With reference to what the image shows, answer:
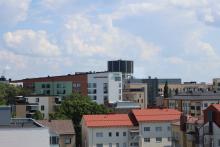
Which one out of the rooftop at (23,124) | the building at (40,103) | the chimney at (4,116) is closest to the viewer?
the rooftop at (23,124)

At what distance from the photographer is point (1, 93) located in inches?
4626

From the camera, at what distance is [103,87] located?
460ft

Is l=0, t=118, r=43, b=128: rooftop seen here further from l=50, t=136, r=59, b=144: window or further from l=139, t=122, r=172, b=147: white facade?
l=139, t=122, r=172, b=147: white facade

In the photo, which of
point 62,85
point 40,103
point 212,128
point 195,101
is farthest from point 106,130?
point 62,85

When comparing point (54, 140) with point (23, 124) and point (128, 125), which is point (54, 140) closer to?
point (128, 125)

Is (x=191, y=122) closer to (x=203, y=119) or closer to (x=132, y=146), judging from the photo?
(x=203, y=119)

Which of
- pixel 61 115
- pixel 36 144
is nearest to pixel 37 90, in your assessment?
pixel 61 115

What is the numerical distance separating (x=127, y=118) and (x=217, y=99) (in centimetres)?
2735

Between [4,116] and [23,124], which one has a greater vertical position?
[4,116]

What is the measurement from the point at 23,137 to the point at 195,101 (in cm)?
7188

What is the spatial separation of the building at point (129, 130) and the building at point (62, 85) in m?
56.6

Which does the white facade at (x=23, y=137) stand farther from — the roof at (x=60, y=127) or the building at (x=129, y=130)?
the building at (x=129, y=130)

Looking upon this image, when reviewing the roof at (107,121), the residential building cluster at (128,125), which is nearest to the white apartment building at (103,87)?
the residential building cluster at (128,125)

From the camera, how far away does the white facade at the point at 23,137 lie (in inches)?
1339
